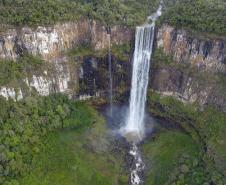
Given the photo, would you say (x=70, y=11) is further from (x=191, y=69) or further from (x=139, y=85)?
(x=191, y=69)

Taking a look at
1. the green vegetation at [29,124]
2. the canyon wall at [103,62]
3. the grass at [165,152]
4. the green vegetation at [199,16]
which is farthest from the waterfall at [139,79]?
the green vegetation at [29,124]

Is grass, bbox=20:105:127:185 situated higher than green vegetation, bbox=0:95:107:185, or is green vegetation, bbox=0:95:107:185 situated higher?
green vegetation, bbox=0:95:107:185

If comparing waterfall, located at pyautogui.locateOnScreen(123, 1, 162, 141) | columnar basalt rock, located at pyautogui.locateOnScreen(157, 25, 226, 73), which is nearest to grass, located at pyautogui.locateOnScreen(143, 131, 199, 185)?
waterfall, located at pyautogui.locateOnScreen(123, 1, 162, 141)

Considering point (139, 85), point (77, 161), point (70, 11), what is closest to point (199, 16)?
point (139, 85)

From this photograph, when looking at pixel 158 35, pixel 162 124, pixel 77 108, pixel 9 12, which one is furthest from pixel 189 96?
pixel 9 12

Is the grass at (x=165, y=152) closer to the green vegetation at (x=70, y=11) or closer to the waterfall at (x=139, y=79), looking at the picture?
the waterfall at (x=139, y=79)

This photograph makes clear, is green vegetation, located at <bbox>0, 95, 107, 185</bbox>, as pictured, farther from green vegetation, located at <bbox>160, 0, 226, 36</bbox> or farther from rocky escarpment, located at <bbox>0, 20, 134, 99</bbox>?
green vegetation, located at <bbox>160, 0, 226, 36</bbox>

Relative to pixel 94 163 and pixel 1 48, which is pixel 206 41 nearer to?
pixel 94 163
